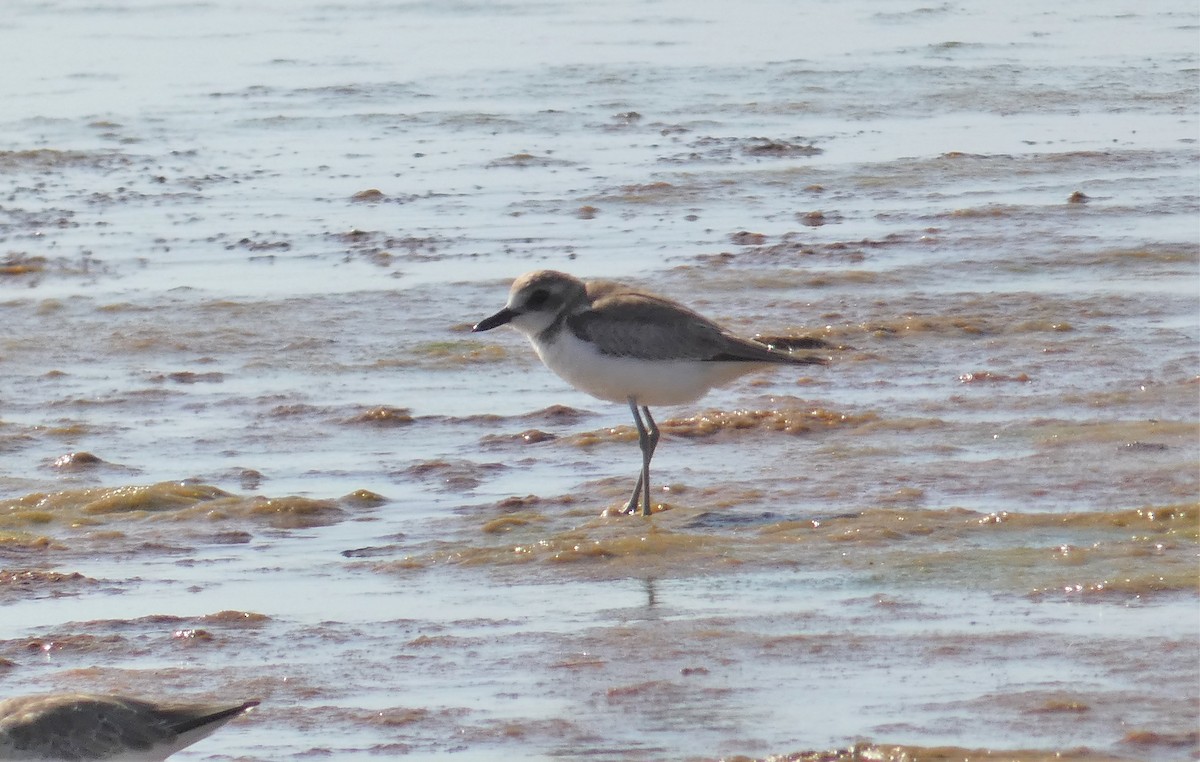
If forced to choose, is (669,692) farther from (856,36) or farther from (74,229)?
(856,36)

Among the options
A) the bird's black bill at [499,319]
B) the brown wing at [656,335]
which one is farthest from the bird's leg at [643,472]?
the bird's black bill at [499,319]

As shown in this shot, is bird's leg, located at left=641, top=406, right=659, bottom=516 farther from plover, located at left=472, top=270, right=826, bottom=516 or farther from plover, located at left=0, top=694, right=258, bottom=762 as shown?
plover, located at left=0, top=694, right=258, bottom=762

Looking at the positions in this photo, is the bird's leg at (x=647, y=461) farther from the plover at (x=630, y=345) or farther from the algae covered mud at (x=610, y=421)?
the algae covered mud at (x=610, y=421)

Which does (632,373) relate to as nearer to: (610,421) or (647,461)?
(647,461)

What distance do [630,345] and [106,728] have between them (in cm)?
361

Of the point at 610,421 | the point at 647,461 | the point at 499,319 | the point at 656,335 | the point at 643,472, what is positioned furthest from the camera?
the point at 610,421

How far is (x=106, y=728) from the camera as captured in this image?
553 centimetres

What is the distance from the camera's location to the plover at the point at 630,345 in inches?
341

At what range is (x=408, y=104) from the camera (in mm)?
20484

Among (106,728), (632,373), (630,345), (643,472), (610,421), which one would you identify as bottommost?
(610,421)

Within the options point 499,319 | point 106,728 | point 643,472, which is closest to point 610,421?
point 499,319

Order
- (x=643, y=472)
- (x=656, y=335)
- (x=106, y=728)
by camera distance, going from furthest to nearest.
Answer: (x=656, y=335) < (x=643, y=472) < (x=106, y=728)

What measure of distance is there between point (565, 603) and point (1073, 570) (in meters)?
1.73

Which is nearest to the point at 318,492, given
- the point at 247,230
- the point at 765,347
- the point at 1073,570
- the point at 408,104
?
the point at 765,347
